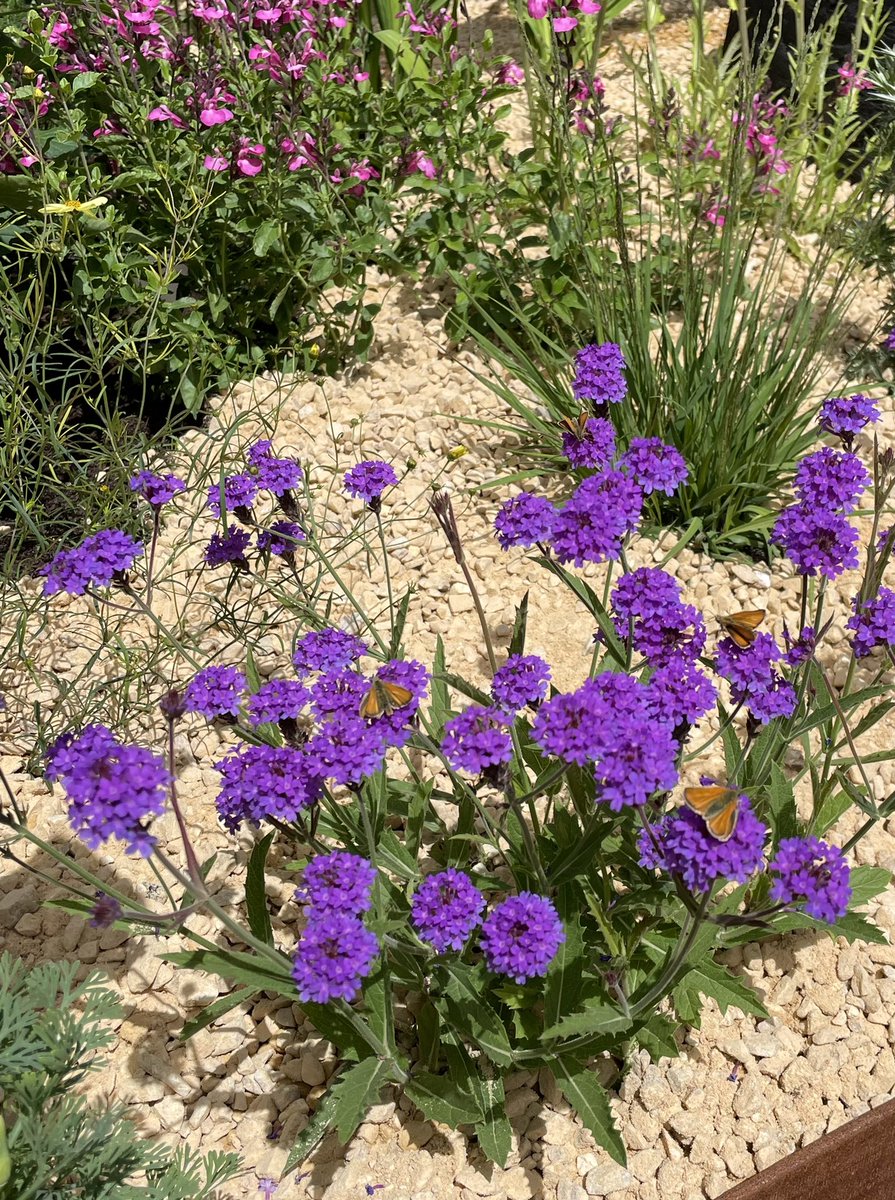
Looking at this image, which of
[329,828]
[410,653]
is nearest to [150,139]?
[410,653]

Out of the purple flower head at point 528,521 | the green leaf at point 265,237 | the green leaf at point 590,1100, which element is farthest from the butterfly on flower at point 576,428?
the green leaf at point 265,237

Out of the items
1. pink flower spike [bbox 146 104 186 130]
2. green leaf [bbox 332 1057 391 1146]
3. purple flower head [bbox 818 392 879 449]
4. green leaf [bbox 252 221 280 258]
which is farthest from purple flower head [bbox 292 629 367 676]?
pink flower spike [bbox 146 104 186 130]

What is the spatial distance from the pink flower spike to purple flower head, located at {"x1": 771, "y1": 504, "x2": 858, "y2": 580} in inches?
86.3

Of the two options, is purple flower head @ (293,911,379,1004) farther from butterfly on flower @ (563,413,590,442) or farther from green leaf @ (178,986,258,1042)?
butterfly on flower @ (563,413,590,442)

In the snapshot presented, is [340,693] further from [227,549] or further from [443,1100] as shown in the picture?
[443,1100]

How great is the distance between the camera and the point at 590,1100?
1.66 m

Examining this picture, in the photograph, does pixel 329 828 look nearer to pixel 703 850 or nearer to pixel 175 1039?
pixel 175 1039

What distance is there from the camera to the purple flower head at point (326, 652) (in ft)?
5.56

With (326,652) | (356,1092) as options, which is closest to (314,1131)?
(356,1092)

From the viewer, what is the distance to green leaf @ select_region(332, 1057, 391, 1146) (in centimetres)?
162

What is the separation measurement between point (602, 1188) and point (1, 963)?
1.09 meters

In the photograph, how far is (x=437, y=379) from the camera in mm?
3404

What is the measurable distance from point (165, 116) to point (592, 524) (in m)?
2.11

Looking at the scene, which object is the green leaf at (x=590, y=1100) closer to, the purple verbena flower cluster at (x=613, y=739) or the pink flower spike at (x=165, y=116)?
the purple verbena flower cluster at (x=613, y=739)
